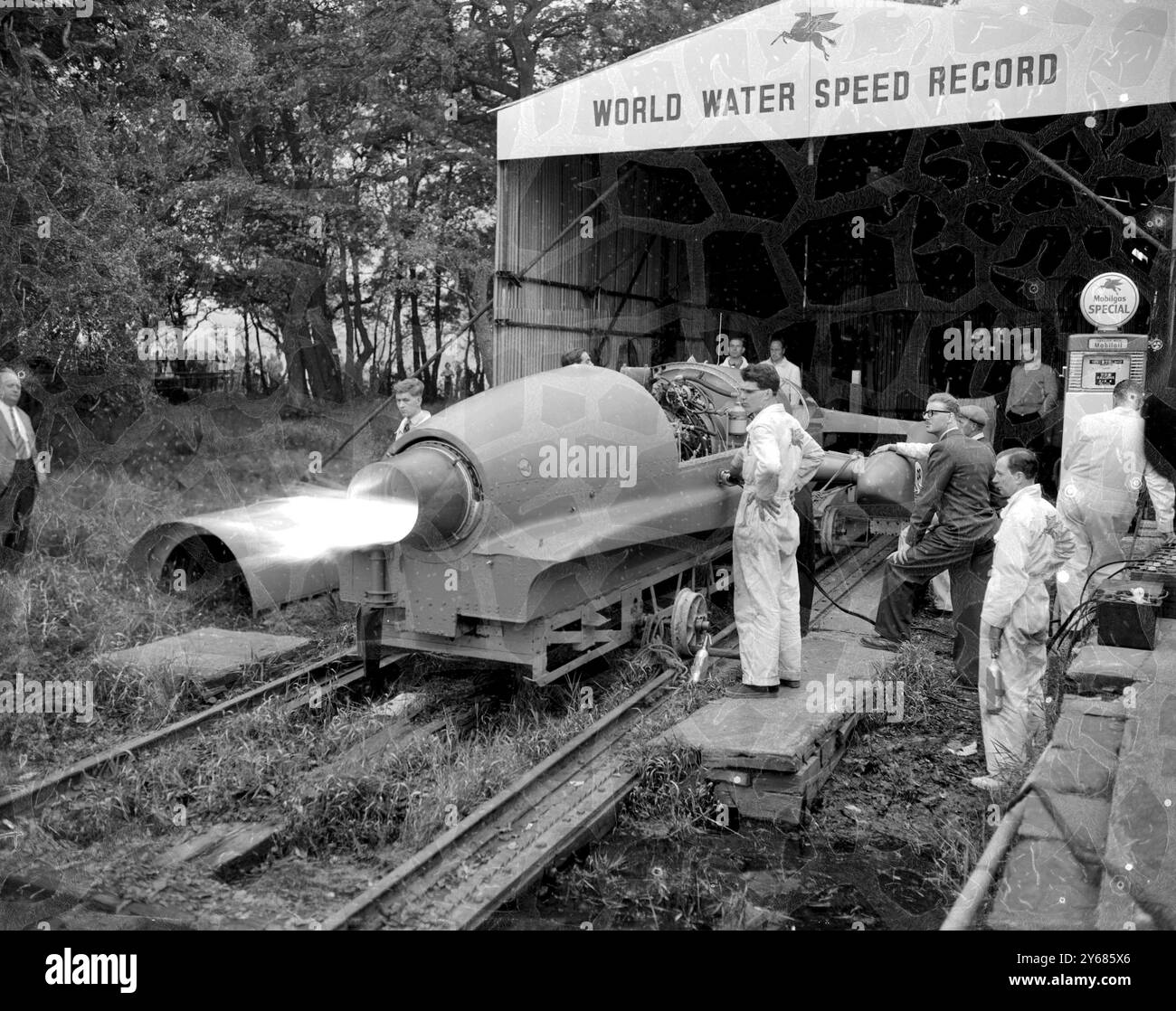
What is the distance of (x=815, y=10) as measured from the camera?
10.1m

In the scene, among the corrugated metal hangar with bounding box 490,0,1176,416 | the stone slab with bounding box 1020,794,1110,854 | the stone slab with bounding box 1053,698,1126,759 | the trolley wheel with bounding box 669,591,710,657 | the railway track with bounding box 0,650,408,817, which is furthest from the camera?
the corrugated metal hangar with bounding box 490,0,1176,416

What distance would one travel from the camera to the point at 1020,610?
17.2ft

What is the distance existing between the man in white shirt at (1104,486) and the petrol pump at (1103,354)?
3.32ft

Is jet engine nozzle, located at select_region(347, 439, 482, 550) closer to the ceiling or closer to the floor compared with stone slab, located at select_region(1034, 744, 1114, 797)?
closer to the ceiling

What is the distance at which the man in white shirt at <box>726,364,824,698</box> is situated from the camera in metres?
6.14

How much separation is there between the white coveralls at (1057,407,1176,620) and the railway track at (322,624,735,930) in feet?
13.0

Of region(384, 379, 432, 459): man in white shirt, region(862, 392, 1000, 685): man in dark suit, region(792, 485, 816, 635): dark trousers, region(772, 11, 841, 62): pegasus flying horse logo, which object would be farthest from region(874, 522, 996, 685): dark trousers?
region(772, 11, 841, 62): pegasus flying horse logo

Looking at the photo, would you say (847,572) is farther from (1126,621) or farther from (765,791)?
(765,791)

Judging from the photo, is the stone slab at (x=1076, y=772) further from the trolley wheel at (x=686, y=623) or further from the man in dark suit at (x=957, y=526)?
the trolley wheel at (x=686, y=623)

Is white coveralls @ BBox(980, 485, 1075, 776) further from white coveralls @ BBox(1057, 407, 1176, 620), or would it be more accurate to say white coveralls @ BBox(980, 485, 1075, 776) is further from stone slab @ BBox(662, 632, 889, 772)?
white coveralls @ BBox(1057, 407, 1176, 620)

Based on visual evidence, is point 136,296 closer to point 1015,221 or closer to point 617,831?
point 617,831
